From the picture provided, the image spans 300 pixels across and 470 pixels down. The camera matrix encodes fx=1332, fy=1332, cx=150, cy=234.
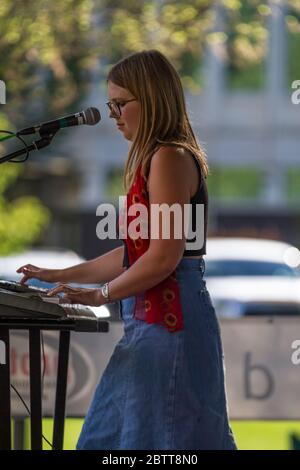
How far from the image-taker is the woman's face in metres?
4.43

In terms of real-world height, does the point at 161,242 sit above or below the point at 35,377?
above

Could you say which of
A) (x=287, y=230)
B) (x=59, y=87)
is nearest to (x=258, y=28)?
(x=59, y=87)

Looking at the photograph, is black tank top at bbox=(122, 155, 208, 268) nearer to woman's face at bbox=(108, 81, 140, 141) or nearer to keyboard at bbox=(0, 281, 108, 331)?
woman's face at bbox=(108, 81, 140, 141)

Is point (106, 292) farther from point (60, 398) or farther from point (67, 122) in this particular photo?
point (60, 398)

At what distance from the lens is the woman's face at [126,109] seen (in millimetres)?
4426

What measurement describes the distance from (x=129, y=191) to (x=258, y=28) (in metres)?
7.35

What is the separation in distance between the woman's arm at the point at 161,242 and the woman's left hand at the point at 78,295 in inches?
2.8

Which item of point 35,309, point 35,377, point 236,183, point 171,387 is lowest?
point 171,387

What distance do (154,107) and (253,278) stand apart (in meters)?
11.7

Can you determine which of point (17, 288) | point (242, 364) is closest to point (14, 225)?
point (242, 364)

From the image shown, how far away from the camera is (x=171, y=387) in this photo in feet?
14.0

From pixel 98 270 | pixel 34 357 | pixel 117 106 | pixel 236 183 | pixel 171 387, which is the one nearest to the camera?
pixel 171 387
